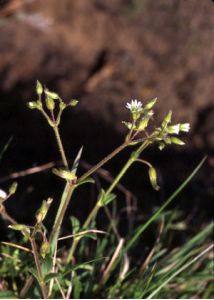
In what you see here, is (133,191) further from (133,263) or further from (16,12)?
(16,12)

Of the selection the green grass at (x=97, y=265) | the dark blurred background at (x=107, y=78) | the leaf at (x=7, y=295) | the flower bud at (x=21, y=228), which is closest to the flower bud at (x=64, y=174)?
the green grass at (x=97, y=265)

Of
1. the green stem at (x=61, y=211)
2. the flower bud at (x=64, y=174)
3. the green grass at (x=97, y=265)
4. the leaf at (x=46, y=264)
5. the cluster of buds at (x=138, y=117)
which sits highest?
the cluster of buds at (x=138, y=117)

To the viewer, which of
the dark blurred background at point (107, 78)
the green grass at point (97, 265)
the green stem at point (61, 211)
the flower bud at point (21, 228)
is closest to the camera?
the flower bud at point (21, 228)

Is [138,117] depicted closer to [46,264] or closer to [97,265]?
[46,264]

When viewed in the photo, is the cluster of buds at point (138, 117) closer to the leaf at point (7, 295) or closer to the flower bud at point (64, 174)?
the flower bud at point (64, 174)

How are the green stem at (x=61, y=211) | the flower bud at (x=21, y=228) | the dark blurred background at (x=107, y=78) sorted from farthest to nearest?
the dark blurred background at (x=107, y=78) → the green stem at (x=61, y=211) → the flower bud at (x=21, y=228)

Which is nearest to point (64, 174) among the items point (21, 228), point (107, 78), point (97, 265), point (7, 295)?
point (21, 228)

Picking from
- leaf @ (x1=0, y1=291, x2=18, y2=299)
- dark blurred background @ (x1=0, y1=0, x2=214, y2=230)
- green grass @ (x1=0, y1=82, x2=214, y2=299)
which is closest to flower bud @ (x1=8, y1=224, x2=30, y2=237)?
green grass @ (x1=0, y1=82, x2=214, y2=299)

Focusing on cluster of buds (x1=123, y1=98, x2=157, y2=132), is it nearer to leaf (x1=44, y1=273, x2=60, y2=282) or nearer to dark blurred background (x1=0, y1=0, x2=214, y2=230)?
leaf (x1=44, y1=273, x2=60, y2=282)
